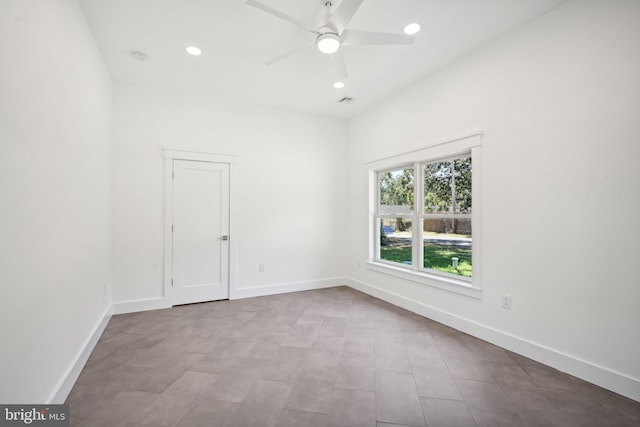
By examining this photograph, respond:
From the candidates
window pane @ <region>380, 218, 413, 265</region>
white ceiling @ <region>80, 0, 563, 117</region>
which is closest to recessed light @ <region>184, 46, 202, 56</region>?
white ceiling @ <region>80, 0, 563, 117</region>

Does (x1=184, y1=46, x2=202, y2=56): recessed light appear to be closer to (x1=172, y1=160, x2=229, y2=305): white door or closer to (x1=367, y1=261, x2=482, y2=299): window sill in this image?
(x1=172, y1=160, x2=229, y2=305): white door

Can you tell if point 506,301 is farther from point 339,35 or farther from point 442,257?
point 339,35

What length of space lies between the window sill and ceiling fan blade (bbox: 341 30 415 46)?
2495mm

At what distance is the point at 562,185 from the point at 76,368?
4.12 meters

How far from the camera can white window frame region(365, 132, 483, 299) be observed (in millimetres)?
2980

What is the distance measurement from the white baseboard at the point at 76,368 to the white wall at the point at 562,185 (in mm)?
3452

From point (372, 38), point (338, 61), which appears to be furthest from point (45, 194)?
point (372, 38)

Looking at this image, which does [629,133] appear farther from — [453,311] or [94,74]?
[94,74]

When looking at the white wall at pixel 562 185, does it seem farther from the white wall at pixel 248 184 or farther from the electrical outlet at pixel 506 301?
the white wall at pixel 248 184

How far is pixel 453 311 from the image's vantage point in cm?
320

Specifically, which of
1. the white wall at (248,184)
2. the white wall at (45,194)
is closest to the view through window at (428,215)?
the white wall at (248,184)

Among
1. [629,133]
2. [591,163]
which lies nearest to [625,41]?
[629,133]

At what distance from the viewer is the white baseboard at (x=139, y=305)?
3609 mm

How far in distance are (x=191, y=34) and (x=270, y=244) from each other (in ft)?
9.55
